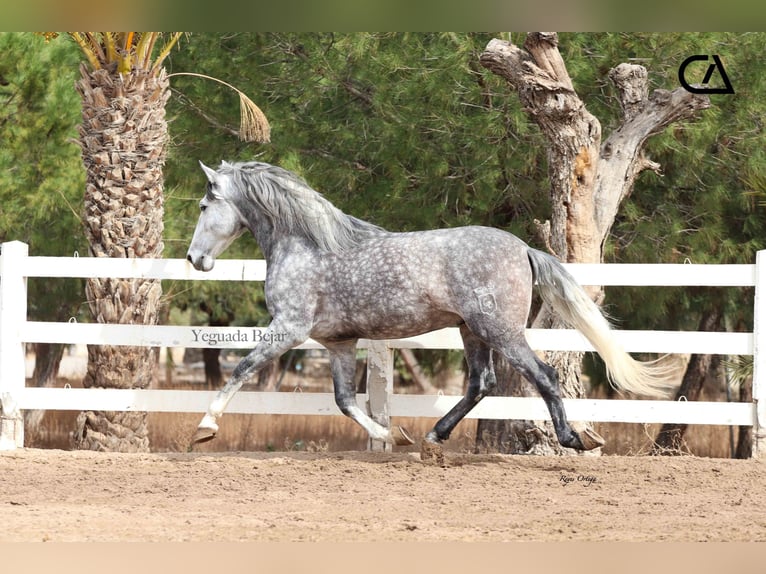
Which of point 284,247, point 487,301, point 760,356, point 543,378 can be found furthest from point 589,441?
point 284,247

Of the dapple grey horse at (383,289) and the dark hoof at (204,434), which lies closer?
the dapple grey horse at (383,289)

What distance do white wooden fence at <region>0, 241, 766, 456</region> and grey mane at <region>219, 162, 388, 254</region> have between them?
0.72 meters

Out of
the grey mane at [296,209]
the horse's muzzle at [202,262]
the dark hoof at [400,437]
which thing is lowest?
the dark hoof at [400,437]

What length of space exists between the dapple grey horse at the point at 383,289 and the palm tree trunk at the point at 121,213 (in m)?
1.85

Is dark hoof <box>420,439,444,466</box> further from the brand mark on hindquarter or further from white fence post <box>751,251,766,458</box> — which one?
white fence post <box>751,251,766,458</box>

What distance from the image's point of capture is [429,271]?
6.04m

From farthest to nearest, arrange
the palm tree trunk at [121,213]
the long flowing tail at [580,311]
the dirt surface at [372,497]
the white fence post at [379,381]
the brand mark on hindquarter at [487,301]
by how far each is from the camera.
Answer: the palm tree trunk at [121,213]
the white fence post at [379,381]
the long flowing tail at [580,311]
the brand mark on hindquarter at [487,301]
the dirt surface at [372,497]

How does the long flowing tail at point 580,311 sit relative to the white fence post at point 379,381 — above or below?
above

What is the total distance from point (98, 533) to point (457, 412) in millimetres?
2727

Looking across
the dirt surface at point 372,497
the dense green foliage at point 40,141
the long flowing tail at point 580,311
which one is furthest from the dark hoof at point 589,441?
the dense green foliage at point 40,141

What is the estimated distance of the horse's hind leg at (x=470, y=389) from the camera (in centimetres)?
632

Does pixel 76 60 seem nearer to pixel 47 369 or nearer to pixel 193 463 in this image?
pixel 47 369

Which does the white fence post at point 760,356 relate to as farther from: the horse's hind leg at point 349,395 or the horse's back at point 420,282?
the horse's hind leg at point 349,395

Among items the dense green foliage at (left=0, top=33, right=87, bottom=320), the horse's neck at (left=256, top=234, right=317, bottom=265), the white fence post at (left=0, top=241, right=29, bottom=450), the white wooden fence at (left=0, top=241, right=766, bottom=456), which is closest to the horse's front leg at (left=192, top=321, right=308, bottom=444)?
the horse's neck at (left=256, top=234, right=317, bottom=265)
